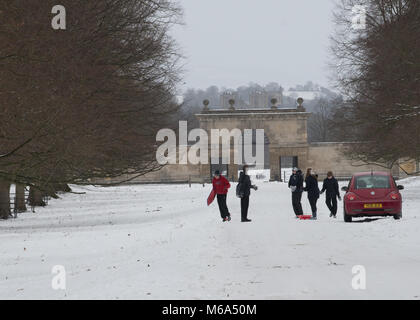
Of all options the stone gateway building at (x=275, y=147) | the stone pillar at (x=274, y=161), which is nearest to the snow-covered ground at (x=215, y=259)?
the stone pillar at (x=274, y=161)

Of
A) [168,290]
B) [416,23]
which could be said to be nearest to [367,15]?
[416,23]

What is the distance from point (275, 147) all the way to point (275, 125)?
2.26 meters

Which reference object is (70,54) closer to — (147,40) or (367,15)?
(147,40)

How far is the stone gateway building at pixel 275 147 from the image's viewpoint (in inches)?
2589

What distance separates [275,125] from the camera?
67312 millimetres

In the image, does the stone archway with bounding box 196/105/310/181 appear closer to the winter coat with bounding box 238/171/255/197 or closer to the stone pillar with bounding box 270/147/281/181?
the stone pillar with bounding box 270/147/281/181

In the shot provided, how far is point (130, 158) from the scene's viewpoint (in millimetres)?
24609

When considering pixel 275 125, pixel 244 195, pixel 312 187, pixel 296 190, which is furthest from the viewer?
pixel 275 125

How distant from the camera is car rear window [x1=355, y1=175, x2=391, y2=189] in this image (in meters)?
19.1

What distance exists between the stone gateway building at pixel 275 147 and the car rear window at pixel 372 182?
45084mm

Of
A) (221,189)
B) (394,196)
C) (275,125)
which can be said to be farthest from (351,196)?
(275,125)

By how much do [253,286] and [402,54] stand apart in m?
18.7

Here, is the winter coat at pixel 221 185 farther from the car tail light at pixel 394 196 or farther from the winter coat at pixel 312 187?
the car tail light at pixel 394 196

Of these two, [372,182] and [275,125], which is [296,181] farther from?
[275,125]
